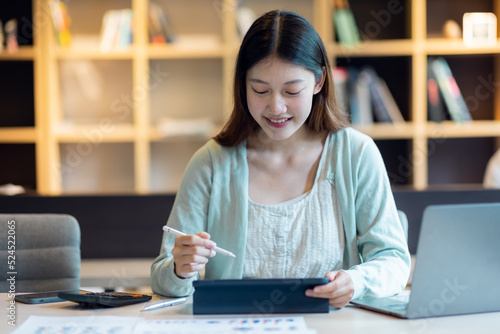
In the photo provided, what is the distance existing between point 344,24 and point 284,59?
205cm

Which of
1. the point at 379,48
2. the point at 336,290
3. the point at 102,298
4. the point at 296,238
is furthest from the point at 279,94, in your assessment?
the point at 379,48

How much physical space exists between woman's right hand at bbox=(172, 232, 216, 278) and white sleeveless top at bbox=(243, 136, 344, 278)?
0.24 metres

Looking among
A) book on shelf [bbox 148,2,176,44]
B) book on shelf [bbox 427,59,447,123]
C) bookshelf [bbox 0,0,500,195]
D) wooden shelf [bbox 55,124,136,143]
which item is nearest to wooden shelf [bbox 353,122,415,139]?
bookshelf [bbox 0,0,500,195]

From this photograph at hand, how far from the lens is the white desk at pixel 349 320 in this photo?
1089mm

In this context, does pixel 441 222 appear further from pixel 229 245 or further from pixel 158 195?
pixel 158 195

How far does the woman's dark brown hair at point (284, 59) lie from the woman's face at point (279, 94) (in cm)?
2

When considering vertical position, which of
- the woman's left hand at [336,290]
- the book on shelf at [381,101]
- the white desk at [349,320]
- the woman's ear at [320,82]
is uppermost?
the book on shelf at [381,101]

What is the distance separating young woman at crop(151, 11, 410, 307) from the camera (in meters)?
1.46

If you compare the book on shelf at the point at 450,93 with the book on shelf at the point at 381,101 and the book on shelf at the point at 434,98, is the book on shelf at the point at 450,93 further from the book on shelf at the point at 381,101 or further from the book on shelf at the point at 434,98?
the book on shelf at the point at 381,101

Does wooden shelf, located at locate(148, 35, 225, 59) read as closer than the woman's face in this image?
No

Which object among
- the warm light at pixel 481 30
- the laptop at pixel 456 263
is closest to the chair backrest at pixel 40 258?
the laptop at pixel 456 263

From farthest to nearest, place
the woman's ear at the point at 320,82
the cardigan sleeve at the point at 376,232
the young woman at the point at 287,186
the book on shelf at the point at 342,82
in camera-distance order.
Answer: the book on shelf at the point at 342,82, the woman's ear at the point at 320,82, the young woman at the point at 287,186, the cardigan sleeve at the point at 376,232

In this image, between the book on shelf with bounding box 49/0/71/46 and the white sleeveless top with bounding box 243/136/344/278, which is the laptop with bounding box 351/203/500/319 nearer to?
the white sleeveless top with bounding box 243/136/344/278

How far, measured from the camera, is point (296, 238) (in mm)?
1510
